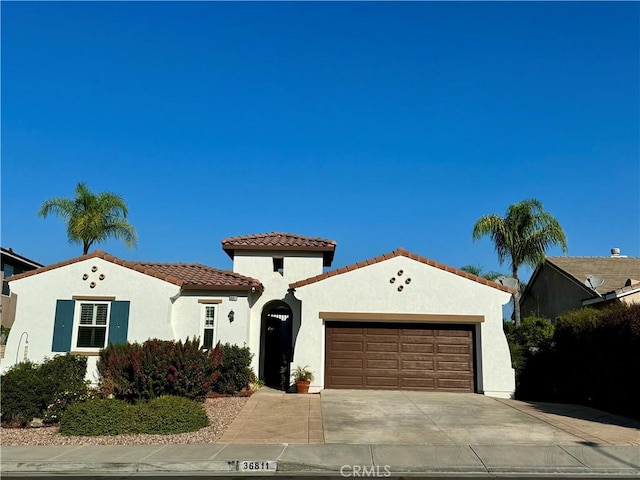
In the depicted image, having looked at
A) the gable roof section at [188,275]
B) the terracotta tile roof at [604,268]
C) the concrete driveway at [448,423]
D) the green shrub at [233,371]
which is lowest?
the concrete driveway at [448,423]

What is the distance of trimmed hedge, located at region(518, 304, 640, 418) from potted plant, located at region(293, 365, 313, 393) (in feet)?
21.1

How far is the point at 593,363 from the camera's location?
1323cm

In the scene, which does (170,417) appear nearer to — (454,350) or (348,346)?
(348,346)

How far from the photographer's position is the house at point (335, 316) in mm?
15680

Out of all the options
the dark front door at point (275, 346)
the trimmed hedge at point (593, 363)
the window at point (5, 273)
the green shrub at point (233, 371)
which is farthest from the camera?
the window at point (5, 273)

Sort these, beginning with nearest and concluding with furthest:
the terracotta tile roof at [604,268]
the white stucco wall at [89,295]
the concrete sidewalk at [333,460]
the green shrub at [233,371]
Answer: the concrete sidewalk at [333,460] → the green shrub at [233,371] → the white stucco wall at [89,295] → the terracotta tile roof at [604,268]

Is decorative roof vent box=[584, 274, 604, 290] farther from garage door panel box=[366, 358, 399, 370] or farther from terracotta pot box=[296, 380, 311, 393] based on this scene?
terracotta pot box=[296, 380, 311, 393]

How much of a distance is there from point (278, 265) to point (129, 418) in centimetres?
950

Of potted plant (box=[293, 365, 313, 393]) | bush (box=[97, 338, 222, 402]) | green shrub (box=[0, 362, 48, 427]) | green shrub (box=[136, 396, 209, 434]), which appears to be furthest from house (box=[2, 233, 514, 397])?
green shrub (box=[136, 396, 209, 434])

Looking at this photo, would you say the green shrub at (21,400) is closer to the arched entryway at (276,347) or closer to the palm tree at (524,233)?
the arched entryway at (276,347)

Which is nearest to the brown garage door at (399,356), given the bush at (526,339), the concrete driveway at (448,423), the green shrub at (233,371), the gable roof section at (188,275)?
the concrete driveway at (448,423)

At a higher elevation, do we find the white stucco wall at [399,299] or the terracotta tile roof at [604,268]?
the terracotta tile roof at [604,268]

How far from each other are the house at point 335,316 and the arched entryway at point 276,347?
2.45ft

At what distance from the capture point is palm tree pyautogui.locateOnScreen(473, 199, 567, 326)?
22.4 meters
